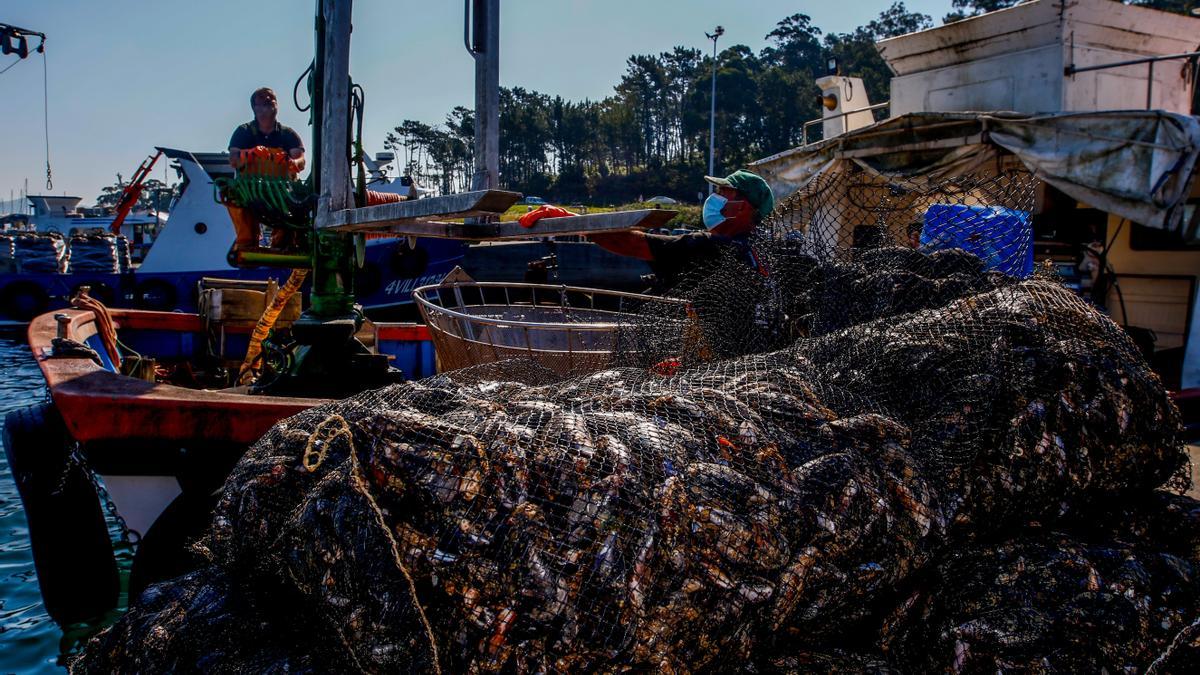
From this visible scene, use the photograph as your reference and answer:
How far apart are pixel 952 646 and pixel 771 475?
25.3 inches

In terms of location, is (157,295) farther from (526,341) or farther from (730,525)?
(730,525)

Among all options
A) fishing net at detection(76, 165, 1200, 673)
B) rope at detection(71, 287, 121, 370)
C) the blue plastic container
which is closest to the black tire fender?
rope at detection(71, 287, 121, 370)

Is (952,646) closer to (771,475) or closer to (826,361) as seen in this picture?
(771,475)

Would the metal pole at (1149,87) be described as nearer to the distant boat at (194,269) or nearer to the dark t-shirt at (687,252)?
the dark t-shirt at (687,252)

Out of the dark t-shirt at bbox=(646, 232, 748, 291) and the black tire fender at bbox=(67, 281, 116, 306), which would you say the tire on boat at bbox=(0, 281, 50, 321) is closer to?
the black tire fender at bbox=(67, 281, 116, 306)

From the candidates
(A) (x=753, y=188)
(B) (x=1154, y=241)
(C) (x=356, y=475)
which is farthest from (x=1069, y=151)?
(C) (x=356, y=475)

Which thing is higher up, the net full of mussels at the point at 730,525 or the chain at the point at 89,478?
the net full of mussels at the point at 730,525

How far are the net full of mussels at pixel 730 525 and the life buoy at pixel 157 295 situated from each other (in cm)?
1409

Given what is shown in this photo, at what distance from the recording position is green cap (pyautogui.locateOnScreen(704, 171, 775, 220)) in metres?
4.64

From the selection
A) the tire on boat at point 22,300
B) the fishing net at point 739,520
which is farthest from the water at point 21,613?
the tire on boat at point 22,300

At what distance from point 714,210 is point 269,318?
374cm

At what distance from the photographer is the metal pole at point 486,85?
11.4 ft

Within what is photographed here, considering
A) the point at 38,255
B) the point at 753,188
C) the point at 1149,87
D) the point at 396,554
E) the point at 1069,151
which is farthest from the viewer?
the point at 38,255

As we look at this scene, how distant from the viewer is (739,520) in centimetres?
186
